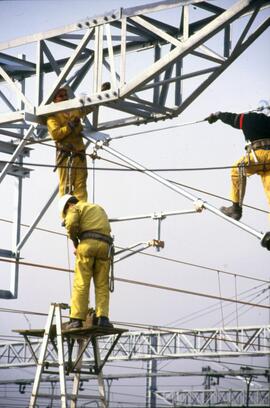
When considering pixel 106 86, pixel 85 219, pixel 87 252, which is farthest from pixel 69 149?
pixel 87 252

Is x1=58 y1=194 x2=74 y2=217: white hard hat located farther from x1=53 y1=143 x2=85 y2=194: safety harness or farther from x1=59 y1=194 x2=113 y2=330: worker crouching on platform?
x1=53 y1=143 x2=85 y2=194: safety harness

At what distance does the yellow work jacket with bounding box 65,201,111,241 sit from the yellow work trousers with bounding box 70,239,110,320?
0.15 meters

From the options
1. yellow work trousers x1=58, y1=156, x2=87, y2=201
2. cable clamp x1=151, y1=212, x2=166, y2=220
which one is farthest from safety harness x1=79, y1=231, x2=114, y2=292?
cable clamp x1=151, y1=212, x2=166, y2=220

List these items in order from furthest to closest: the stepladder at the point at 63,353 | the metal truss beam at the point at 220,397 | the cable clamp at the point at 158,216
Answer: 1. the metal truss beam at the point at 220,397
2. the cable clamp at the point at 158,216
3. the stepladder at the point at 63,353

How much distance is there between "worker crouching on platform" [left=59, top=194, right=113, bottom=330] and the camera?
37.2 ft

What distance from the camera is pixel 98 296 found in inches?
453

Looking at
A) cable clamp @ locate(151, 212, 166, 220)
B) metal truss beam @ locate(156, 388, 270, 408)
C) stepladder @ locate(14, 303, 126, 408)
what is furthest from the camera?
metal truss beam @ locate(156, 388, 270, 408)

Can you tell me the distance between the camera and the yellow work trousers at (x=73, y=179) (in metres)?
12.6

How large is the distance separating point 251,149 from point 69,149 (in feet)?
7.85

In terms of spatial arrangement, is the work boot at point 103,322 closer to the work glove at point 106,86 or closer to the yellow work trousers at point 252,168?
the yellow work trousers at point 252,168

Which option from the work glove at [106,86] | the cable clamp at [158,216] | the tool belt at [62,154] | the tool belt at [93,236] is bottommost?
the tool belt at [93,236]

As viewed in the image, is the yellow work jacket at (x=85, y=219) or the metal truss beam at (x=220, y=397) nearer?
the yellow work jacket at (x=85, y=219)

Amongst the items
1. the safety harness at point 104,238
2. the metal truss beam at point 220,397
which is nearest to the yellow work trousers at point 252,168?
the safety harness at point 104,238

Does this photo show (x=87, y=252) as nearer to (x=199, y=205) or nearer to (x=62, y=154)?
(x=199, y=205)
